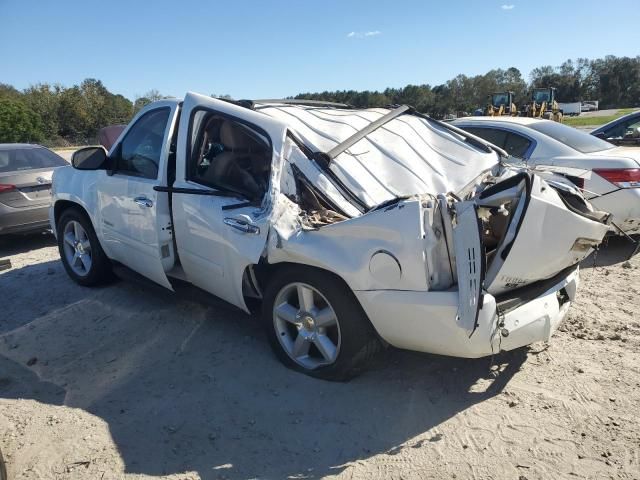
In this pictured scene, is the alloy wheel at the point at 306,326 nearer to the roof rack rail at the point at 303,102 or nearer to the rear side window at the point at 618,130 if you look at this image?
the roof rack rail at the point at 303,102

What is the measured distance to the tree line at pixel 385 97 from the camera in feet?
178

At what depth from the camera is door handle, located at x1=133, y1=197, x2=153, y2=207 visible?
4.11 metres

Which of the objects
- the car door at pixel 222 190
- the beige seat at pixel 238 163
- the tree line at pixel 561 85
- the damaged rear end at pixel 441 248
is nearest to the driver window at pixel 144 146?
the car door at pixel 222 190

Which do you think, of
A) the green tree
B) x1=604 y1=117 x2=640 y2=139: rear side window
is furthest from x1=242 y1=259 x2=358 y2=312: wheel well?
the green tree

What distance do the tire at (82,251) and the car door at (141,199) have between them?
0.89 feet

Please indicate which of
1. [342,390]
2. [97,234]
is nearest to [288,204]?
[342,390]

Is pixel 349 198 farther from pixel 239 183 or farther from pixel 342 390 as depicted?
pixel 342 390

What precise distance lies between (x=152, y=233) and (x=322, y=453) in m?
2.26

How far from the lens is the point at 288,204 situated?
3.36 meters

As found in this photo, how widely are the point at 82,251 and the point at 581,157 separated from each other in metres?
5.61

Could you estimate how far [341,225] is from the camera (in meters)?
3.06

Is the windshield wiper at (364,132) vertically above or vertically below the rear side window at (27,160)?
above

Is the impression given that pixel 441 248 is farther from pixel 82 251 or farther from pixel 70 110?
pixel 70 110

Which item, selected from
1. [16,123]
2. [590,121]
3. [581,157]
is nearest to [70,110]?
[16,123]
